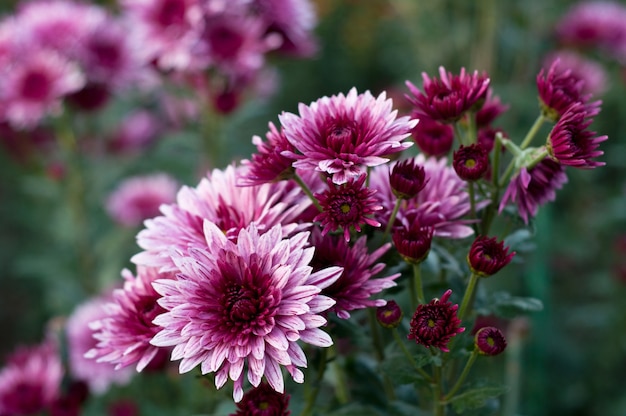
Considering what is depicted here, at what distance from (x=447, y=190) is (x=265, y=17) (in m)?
0.82

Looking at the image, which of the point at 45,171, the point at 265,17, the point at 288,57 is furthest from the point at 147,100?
the point at 265,17

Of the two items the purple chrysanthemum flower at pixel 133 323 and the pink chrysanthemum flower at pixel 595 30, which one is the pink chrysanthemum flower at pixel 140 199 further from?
the pink chrysanthemum flower at pixel 595 30

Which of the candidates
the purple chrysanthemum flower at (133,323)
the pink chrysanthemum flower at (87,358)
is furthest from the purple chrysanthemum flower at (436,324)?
the pink chrysanthemum flower at (87,358)

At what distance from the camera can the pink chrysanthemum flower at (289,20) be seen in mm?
1477

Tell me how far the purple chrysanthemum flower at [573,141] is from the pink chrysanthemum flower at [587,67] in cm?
152

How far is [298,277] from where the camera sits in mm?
637

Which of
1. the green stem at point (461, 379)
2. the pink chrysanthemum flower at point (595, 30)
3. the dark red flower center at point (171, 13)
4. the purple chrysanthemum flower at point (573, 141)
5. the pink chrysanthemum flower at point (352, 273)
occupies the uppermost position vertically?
the pink chrysanthemum flower at point (595, 30)

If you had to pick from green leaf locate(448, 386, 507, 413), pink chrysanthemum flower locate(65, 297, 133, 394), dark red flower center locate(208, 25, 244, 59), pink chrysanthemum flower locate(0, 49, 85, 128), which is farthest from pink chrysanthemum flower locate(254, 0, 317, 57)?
green leaf locate(448, 386, 507, 413)

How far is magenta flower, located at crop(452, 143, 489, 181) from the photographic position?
2.28 feet

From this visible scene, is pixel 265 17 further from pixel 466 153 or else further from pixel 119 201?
pixel 466 153

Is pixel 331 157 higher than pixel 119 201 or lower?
lower

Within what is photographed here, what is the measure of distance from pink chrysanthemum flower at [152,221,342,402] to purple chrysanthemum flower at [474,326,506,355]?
16cm

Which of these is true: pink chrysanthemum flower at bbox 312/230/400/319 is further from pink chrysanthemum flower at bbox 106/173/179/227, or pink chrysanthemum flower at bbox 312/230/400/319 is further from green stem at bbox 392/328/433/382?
pink chrysanthemum flower at bbox 106/173/179/227

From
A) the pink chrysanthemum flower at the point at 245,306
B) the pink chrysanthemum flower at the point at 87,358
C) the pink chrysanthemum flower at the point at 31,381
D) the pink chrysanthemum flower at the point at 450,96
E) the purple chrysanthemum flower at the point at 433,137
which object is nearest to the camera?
the pink chrysanthemum flower at the point at 245,306
